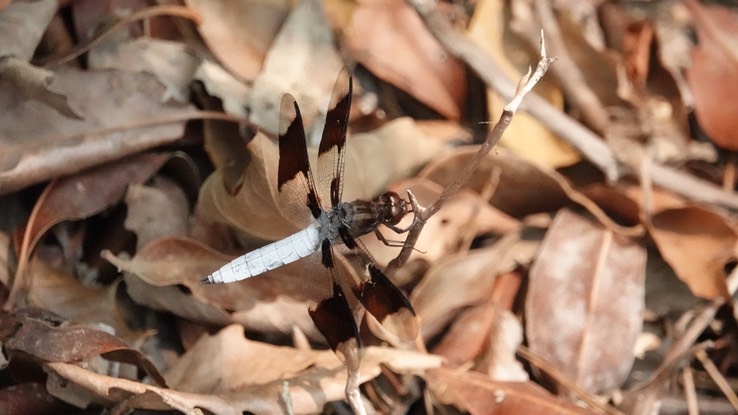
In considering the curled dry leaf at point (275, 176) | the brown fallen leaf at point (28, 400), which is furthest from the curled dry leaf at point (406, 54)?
the brown fallen leaf at point (28, 400)

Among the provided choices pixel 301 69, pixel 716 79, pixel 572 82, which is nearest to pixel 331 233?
pixel 301 69

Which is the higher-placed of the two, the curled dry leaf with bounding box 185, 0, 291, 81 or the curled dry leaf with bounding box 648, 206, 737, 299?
the curled dry leaf with bounding box 185, 0, 291, 81

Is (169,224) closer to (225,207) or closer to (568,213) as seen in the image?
(225,207)

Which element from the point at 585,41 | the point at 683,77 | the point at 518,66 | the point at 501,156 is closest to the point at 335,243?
the point at 501,156

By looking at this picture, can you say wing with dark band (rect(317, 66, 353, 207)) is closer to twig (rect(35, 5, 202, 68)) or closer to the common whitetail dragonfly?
the common whitetail dragonfly

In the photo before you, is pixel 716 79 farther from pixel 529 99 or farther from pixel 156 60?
pixel 156 60

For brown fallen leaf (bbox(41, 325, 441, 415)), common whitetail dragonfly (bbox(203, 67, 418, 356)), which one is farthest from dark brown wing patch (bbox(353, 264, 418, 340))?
brown fallen leaf (bbox(41, 325, 441, 415))
